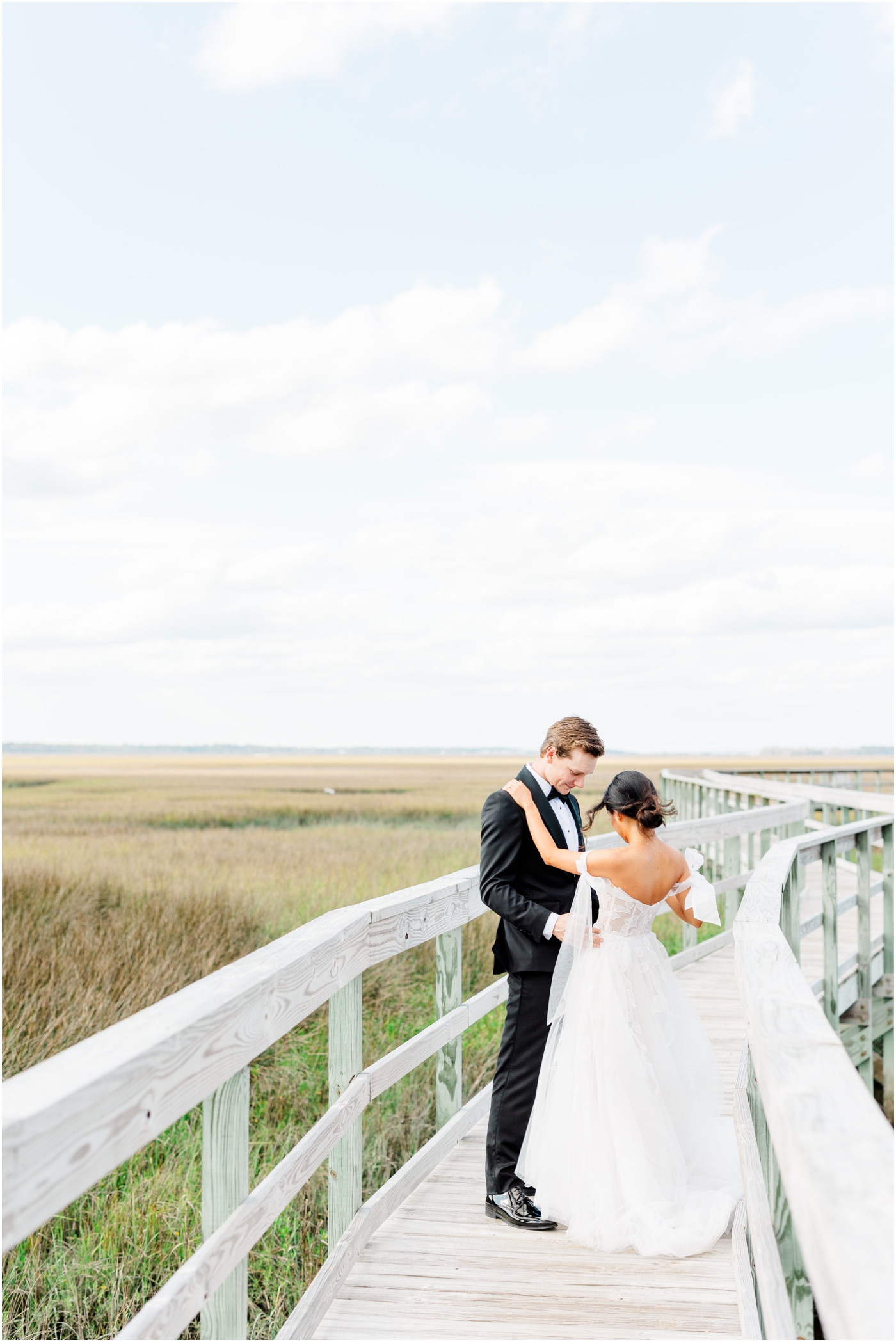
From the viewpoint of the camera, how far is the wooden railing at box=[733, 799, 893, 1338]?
1105 millimetres

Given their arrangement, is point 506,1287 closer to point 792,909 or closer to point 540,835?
point 540,835

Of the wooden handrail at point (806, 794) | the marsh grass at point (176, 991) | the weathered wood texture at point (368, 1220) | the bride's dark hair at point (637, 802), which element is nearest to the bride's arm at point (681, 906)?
the bride's dark hair at point (637, 802)

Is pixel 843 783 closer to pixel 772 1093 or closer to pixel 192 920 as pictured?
pixel 192 920

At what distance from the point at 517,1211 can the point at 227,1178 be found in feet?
6.19

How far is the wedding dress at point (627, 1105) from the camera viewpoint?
143 inches

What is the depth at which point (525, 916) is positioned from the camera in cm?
380

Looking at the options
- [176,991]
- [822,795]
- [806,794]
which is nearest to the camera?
[176,991]

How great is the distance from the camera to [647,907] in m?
4.04

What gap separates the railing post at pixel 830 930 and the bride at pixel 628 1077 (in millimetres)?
2838

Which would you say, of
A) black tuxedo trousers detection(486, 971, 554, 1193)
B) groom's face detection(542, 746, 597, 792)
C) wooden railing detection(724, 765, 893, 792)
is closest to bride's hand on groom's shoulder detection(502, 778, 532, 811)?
groom's face detection(542, 746, 597, 792)

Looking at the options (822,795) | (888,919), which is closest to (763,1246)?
(888,919)

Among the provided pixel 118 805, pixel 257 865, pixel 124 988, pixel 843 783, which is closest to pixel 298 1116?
pixel 124 988

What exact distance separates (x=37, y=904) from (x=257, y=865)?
4611 mm

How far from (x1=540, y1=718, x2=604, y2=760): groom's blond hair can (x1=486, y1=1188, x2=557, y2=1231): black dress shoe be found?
159 cm
